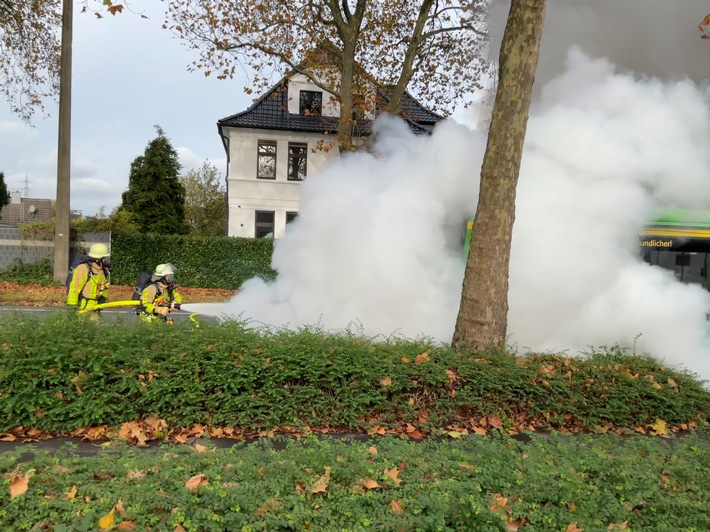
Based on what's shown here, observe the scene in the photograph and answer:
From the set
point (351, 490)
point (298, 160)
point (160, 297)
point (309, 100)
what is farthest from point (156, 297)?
point (309, 100)

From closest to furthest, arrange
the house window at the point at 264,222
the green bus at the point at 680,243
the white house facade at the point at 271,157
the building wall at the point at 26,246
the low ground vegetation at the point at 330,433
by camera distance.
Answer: the low ground vegetation at the point at 330,433, the green bus at the point at 680,243, the building wall at the point at 26,246, the white house facade at the point at 271,157, the house window at the point at 264,222

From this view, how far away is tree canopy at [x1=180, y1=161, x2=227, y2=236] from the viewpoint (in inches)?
1447

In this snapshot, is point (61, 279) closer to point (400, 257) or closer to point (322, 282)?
point (322, 282)

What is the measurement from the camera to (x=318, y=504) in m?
2.71

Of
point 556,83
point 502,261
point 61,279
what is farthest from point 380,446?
point 61,279

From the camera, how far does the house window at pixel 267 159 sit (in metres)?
22.2

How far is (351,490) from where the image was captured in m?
2.83

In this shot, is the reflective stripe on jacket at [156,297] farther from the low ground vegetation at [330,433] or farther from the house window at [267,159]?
the house window at [267,159]

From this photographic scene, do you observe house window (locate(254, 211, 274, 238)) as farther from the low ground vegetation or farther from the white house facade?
the low ground vegetation

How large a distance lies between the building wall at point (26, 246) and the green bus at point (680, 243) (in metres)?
14.6

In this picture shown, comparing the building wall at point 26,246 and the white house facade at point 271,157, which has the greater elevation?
the white house facade at point 271,157

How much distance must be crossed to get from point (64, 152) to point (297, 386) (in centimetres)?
1366

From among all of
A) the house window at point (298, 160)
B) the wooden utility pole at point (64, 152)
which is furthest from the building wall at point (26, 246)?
the house window at point (298, 160)

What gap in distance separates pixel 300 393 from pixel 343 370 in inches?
16.1
